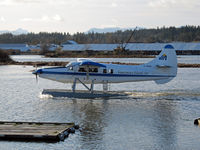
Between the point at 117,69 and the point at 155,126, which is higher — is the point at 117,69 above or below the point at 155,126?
above

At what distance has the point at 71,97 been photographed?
64.7 feet

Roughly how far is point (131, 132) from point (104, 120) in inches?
82.1

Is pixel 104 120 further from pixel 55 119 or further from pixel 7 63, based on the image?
pixel 7 63

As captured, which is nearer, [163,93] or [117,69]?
[117,69]

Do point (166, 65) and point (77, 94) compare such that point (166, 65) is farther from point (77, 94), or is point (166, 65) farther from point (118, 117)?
point (118, 117)

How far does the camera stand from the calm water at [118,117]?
38.2 feet

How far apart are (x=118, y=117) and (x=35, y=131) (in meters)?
4.13

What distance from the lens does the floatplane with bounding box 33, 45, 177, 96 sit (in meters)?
19.8

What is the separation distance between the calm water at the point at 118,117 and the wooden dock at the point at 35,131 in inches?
8.2

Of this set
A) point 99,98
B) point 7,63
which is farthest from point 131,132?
point 7,63

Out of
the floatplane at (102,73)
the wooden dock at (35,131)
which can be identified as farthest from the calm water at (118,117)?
the floatplane at (102,73)

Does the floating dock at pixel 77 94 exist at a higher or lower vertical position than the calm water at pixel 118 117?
higher

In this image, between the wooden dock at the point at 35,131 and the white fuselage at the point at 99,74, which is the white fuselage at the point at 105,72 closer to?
the white fuselage at the point at 99,74

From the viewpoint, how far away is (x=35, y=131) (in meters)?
12.2
